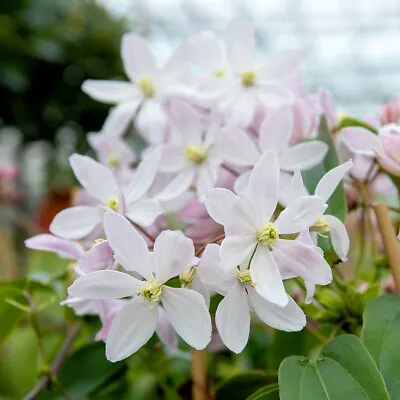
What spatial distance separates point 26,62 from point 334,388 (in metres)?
2.30

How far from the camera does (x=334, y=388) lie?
0.29 meters

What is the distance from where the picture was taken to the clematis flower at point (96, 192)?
371 mm

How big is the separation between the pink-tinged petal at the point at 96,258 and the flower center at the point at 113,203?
58 millimetres

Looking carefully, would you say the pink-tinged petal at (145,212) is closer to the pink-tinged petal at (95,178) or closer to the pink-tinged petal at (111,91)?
the pink-tinged petal at (95,178)

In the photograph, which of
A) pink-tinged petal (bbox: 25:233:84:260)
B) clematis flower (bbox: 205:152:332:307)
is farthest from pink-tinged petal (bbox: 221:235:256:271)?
pink-tinged petal (bbox: 25:233:84:260)

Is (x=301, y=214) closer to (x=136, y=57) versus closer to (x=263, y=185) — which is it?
(x=263, y=185)

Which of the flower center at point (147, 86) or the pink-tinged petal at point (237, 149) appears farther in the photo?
the flower center at point (147, 86)

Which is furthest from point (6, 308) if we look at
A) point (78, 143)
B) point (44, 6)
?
point (78, 143)

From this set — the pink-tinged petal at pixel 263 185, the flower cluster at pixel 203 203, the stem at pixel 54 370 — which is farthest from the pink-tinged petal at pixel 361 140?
the stem at pixel 54 370

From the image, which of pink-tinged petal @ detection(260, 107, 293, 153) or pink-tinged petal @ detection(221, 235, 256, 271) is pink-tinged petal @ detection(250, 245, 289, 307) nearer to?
pink-tinged petal @ detection(221, 235, 256, 271)

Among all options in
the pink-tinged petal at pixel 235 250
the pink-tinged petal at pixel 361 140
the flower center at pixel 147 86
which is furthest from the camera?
the flower center at pixel 147 86

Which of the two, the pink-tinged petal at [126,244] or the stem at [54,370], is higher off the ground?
the pink-tinged petal at [126,244]

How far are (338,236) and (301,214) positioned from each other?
1.8 inches

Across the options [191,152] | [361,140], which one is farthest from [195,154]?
[361,140]
